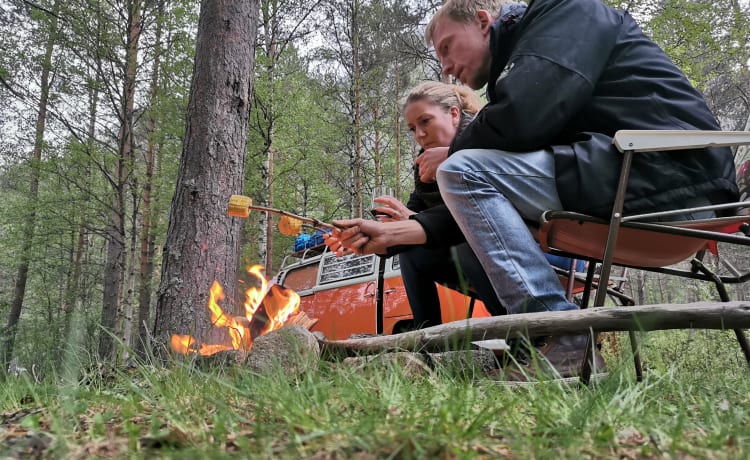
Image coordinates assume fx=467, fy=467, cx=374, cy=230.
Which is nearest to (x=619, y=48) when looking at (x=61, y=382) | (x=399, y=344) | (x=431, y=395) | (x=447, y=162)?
(x=447, y=162)

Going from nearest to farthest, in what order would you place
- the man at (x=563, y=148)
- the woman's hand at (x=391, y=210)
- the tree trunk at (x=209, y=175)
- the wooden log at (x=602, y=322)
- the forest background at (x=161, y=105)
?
the wooden log at (x=602, y=322) → the man at (x=563, y=148) → the woman's hand at (x=391, y=210) → the tree trunk at (x=209, y=175) → the forest background at (x=161, y=105)

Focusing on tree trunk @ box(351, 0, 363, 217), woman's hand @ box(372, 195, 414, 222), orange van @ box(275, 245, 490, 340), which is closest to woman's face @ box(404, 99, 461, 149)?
woman's hand @ box(372, 195, 414, 222)

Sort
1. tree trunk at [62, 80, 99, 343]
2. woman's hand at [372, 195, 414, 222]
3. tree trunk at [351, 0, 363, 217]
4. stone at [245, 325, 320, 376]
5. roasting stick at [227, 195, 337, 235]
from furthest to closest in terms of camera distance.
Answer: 1. tree trunk at [351, 0, 363, 217]
2. tree trunk at [62, 80, 99, 343]
3. woman's hand at [372, 195, 414, 222]
4. roasting stick at [227, 195, 337, 235]
5. stone at [245, 325, 320, 376]

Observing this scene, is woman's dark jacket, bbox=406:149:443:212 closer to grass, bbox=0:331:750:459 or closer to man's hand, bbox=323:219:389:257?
man's hand, bbox=323:219:389:257

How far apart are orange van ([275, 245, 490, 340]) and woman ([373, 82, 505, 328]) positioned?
2224 millimetres

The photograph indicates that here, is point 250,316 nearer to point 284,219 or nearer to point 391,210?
point 284,219

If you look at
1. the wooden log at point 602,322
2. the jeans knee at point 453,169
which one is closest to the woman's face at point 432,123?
the jeans knee at point 453,169

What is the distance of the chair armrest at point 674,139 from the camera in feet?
5.00

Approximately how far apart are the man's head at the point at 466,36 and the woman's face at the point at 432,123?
80 cm

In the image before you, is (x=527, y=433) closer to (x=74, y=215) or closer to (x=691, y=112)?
(x=691, y=112)

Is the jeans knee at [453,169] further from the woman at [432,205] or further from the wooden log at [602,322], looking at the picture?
the wooden log at [602,322]

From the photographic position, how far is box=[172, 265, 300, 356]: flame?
321 cm

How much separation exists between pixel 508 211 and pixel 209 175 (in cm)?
272

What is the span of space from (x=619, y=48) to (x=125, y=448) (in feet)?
6.74
